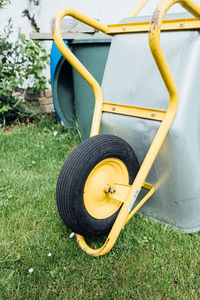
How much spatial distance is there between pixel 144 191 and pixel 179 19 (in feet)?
2.75

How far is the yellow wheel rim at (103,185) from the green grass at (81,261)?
0.59 feet

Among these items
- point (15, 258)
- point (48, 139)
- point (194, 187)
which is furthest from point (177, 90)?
point (48, 139)

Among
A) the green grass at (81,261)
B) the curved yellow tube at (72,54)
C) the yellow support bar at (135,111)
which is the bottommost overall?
the green grass at (81,261)

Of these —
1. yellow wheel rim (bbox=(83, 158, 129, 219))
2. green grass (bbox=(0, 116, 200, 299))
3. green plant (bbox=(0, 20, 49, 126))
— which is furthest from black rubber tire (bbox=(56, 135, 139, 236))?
green plant (bbox=(0, 20, 49, 126))

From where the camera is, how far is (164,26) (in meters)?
1.36

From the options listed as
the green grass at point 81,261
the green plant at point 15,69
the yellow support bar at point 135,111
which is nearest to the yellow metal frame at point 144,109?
the yellow support bar at point 135,111

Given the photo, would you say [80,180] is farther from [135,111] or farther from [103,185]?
[135,111]

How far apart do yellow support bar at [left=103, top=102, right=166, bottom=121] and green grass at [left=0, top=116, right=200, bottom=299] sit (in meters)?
0.57

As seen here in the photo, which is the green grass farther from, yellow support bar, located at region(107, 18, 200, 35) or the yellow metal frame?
yellow support bar, located at region(107, 18, 200, 35)

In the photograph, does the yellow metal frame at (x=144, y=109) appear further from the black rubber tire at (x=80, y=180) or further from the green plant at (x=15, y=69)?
the green plant at (x=15, y=69)

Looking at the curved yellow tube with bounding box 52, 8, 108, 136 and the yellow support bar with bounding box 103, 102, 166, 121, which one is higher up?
the curved yellow tube with bounding box 52, 8, 108, 136

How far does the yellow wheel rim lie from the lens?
134cm

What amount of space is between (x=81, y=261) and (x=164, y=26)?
112 cm

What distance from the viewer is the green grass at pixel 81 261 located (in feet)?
4.03
